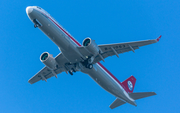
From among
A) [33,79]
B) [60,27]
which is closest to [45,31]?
[60,27]

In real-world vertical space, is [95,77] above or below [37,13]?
below

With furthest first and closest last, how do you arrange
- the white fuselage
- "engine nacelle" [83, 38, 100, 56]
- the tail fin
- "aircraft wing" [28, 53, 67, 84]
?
the tail fin, "aircraft wing" [28, 53, 67, 84], "engine nacelle" [83, 38, 100, 56], the white fuselage

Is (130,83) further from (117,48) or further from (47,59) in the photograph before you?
(47,59)

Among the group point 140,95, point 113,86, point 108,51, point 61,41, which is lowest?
point 140,95

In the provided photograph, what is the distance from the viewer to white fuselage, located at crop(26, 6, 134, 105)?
93.9 ft

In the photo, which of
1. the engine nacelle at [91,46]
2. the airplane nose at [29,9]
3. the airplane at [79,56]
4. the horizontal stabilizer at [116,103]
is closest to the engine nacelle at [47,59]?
the airplane at [79,56]

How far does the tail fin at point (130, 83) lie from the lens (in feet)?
134

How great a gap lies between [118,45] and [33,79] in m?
16.1

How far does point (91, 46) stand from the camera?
29.9m

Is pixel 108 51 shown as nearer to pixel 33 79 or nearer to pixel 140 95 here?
pixel 140 95

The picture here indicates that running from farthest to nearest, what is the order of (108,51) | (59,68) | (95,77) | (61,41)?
(59,68)
(95,77)
(108,51)
(61,41)

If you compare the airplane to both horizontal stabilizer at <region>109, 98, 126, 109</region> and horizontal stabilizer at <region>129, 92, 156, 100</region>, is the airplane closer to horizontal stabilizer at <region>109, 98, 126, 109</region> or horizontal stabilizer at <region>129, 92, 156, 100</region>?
horizontal stabilizer at <region>129, 92, 156, 100</region>

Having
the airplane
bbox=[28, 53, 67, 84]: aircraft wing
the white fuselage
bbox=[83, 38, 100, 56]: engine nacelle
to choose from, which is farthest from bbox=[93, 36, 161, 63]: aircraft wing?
bbox=[28, 53, 67, 84]: aircraft wing

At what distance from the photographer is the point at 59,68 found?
37.9m
